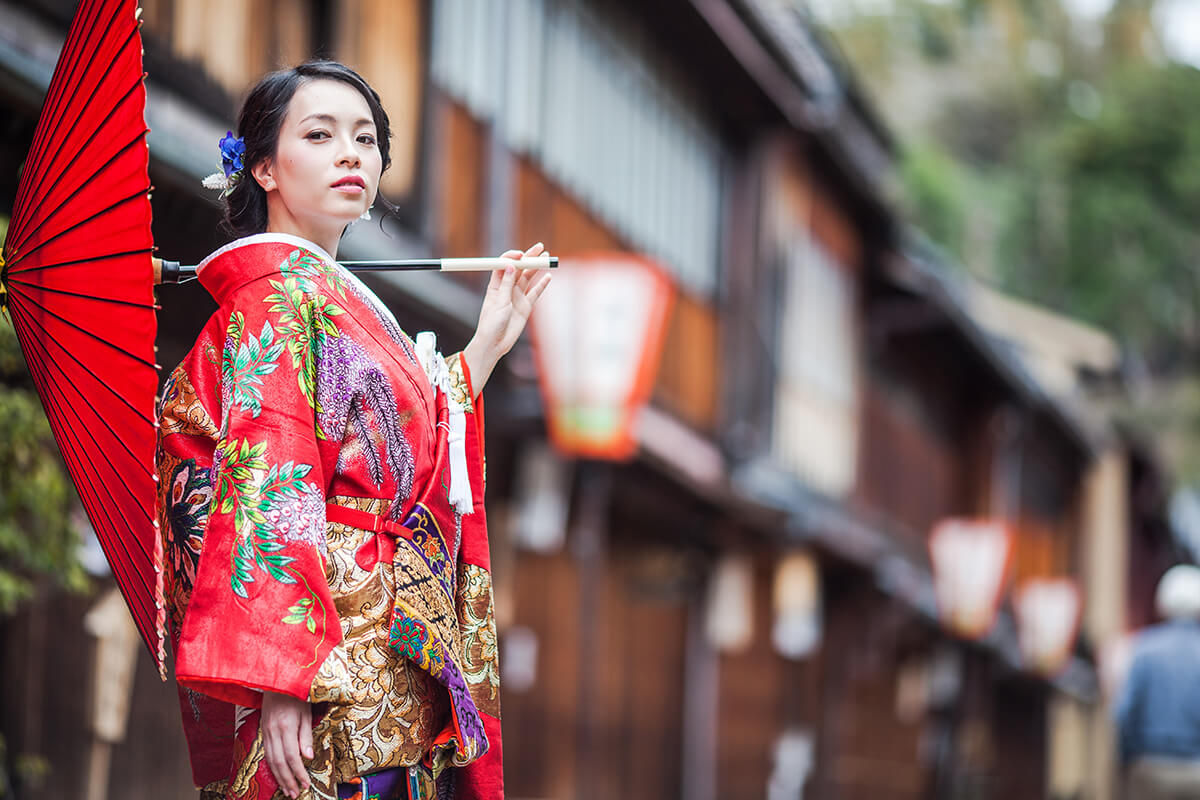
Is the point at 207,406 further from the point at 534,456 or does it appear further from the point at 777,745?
the point at 777,745

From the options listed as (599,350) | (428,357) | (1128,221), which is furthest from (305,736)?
(1128,221)

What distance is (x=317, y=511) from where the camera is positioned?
8.02 ft

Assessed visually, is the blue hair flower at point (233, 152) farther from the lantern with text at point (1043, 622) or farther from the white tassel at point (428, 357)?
the lantern with text at point (1043, 622)

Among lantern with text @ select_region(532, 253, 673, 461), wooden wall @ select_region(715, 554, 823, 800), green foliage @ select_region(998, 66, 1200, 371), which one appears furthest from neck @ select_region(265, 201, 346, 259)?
green foliage @ select_region(998, 66, 1200, 371)

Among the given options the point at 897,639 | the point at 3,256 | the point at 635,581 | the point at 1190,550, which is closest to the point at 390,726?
the point at 3,256

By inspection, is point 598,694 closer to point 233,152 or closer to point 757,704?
point 757,704

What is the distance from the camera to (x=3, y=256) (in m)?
2.77

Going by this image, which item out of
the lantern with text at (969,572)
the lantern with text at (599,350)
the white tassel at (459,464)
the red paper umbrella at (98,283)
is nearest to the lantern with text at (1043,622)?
the lantern with text at (969,572)

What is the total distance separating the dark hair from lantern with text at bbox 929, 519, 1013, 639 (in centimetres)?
1378

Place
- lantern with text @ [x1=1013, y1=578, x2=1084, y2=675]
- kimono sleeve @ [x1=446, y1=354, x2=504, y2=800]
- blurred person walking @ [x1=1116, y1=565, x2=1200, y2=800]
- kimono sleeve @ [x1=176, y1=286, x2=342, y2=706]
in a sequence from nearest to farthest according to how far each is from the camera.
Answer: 1. kimono sleeve @ [x1=176, y1=286, x2=342, y2=706]
2. kimono sleeve @ [x1=446, y1=354, x2=504, y2=800]
3. blurred person walking @ [x1=1116, y1=565, x2=1200, y2=800]
4. lantern with text @ [x1=1013, y1=578, x2=1084, y2=675]

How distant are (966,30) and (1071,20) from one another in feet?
8.33

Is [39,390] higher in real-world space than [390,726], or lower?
higher

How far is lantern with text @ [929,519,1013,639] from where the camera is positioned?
15844 millimetres

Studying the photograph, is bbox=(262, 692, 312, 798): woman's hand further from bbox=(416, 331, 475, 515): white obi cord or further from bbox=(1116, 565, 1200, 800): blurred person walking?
bbox=(1116, 565, 1200, 800): blurred person walking
